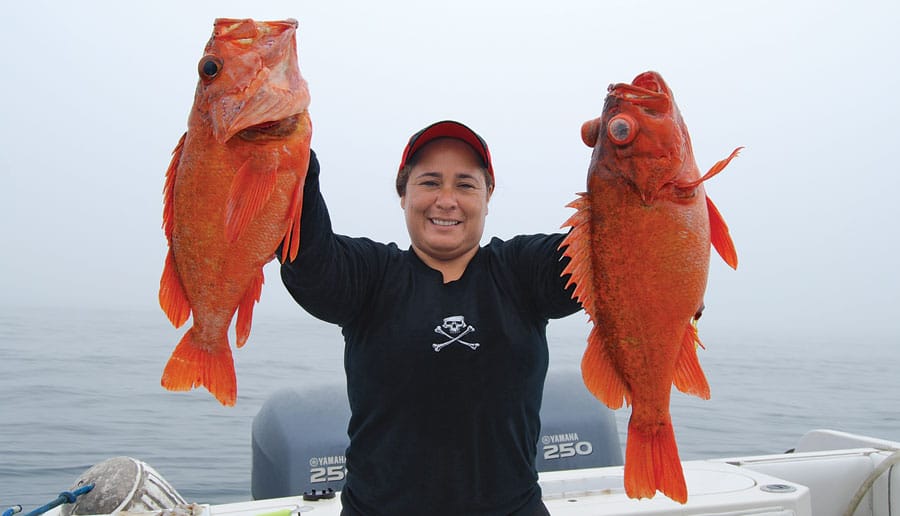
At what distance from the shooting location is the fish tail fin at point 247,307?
2.06 m

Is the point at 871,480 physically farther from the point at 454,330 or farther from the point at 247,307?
the point at 247,307

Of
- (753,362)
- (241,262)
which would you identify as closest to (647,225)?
(241,262)

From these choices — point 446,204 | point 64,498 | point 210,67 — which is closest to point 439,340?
point 446,204

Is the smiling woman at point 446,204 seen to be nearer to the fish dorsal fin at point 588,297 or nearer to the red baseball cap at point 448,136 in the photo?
the red baseball cap at point 448,136

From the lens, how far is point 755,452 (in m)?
9.92

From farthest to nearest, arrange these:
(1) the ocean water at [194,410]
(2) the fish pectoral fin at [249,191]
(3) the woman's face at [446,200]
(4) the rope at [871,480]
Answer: (1) the ocean water at [194,410] < (4) the rope at [871,480] < (3) the woman's face at [446,200] < (2) the fish pectoral fin at [249,191]

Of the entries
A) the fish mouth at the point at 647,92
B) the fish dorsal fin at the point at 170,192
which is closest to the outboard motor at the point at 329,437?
the fish dorsal fin at the point at 170,192

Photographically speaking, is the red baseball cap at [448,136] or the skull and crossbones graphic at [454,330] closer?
the skull and crossbones graphic at [454,330]

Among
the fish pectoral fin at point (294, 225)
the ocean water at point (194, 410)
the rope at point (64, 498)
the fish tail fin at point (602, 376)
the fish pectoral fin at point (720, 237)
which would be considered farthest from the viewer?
the ocean water at point (194, 410)

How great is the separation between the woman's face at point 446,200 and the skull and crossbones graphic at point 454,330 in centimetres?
28

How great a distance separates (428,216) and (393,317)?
1.33ft

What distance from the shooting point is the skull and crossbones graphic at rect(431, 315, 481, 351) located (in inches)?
93.6

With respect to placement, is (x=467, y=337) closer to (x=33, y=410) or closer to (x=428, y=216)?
(x=428, y=216)

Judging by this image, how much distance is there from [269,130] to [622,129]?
1019 mm
